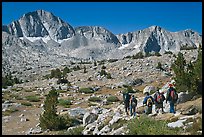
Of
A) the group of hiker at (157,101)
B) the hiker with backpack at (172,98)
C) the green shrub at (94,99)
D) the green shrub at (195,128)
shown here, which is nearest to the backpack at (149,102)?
the group of hiker at (157,101)

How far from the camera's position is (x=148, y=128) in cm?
1445

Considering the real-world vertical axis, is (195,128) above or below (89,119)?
above

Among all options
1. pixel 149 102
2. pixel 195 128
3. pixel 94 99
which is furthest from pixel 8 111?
pixel 195 128

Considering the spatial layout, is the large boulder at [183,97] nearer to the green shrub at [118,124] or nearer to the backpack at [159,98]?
the backpack at [159,98]

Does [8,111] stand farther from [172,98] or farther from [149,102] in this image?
[172,98]

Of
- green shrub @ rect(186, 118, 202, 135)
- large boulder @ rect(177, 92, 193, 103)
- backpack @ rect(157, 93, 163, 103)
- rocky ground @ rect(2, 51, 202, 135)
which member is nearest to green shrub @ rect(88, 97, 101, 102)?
rocky ground @ rect(2, 51, 202, 135)

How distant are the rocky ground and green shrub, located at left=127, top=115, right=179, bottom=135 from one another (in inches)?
18.6

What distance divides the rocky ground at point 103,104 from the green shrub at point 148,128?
47 centimetres

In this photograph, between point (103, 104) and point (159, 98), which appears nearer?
point (159, 98)

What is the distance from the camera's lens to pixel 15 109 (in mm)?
32219

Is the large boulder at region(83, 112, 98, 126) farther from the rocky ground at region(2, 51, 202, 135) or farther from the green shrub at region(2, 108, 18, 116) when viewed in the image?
the green shrub at region(2, 108, 18, 116)

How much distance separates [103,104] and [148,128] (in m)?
18.5

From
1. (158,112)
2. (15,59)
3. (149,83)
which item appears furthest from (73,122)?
(15,59)

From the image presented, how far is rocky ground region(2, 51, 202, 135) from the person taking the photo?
1828 centimetres
